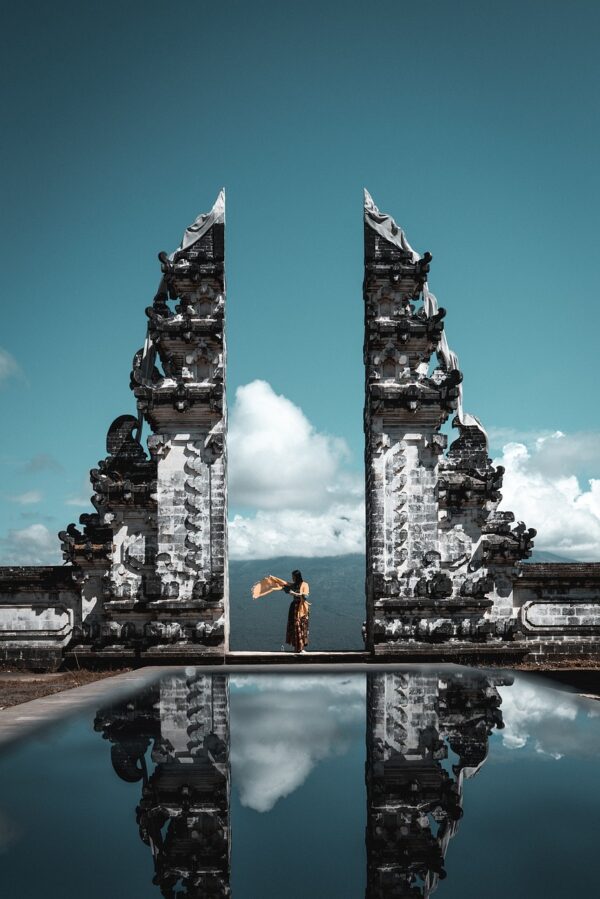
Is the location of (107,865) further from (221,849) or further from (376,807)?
(376,807)

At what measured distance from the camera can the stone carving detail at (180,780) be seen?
10.2ft

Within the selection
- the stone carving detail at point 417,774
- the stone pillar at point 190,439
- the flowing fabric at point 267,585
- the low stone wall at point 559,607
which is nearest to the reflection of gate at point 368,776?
the stone carving detail at point 417,774

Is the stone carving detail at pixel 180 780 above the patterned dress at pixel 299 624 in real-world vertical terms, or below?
above

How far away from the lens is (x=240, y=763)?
4.85 m

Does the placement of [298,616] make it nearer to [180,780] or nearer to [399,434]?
[399,434]

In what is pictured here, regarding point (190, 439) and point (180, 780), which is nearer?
point (180, 780)

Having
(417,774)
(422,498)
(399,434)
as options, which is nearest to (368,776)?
(417,774)

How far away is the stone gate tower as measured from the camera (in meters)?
14.7

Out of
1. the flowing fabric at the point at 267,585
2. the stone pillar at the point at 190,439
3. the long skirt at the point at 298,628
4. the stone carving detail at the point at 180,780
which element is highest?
the stone pillar at the point at 190,439

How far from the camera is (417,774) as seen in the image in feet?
14.7

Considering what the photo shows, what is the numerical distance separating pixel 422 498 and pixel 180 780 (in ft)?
36.3

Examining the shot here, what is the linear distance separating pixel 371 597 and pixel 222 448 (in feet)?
13.1

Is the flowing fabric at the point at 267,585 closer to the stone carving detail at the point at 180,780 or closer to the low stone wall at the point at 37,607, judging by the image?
the low stone wall at the point at 37,607

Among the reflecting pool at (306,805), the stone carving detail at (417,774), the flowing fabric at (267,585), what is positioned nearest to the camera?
the reflecting pool at (306,805)
